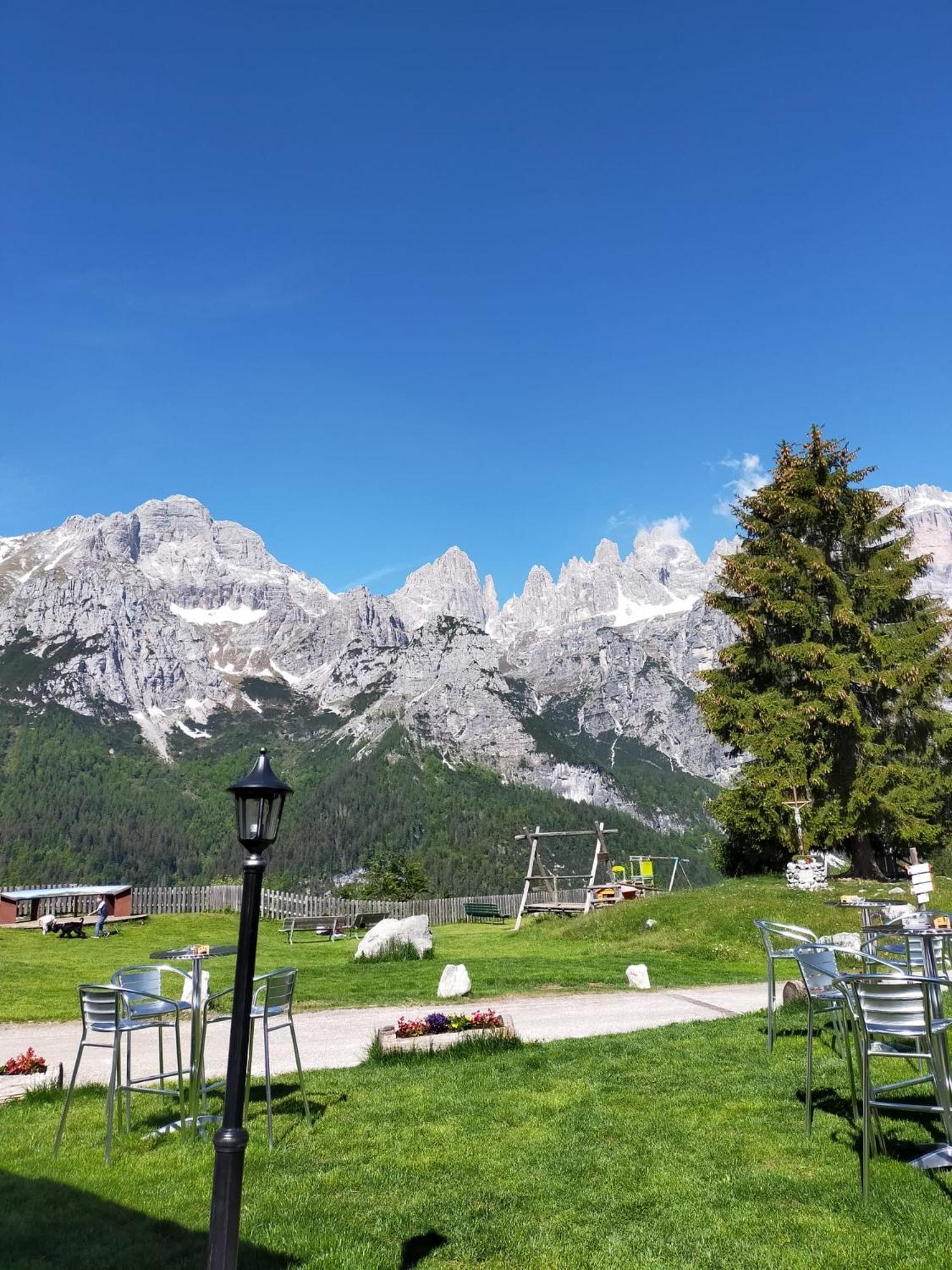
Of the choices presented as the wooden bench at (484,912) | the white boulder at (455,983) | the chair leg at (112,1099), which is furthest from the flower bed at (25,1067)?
the wooden bench at (484,912)

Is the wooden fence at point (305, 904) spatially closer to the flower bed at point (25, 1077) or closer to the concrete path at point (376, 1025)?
the concrete path at point (376, 1025)

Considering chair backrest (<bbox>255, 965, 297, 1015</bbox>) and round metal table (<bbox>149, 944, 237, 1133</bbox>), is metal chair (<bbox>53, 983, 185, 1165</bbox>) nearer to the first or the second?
round metal table (<bbox>149, 944, 237, 1133</bbox>)

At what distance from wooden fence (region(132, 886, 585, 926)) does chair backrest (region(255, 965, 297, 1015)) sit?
92.3ft

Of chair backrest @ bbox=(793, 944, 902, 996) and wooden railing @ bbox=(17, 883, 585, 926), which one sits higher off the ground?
chair backrest @ bbox=(793, 944, 902, 996)

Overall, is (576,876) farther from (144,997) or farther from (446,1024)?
(144,997)

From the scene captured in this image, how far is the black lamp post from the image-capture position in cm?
387

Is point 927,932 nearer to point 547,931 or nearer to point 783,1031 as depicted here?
point 783,1031

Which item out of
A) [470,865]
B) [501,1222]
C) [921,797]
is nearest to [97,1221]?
[501,1222]

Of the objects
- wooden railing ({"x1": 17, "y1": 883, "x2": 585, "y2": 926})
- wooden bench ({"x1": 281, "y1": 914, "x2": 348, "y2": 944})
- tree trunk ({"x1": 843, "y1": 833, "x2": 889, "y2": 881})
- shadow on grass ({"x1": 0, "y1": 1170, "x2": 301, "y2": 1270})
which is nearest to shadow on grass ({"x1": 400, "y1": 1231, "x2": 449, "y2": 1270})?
shadow on grass ({"x1": 0, "y1": 1170, "x2": 301, "y2": 1270})

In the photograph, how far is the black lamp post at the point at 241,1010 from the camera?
152 inches

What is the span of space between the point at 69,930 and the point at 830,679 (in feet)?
83.9

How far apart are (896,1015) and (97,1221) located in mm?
5079

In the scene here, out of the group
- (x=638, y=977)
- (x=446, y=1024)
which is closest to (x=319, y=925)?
(x=638, y=977)

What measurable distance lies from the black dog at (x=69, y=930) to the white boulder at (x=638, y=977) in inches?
758
